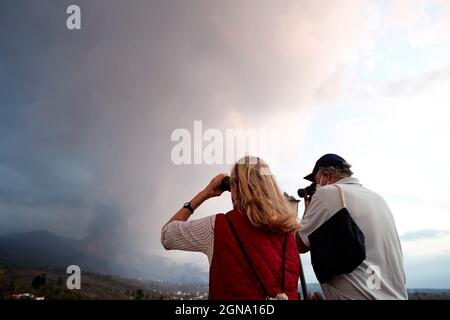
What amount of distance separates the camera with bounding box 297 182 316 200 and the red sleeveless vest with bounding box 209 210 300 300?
1.34m

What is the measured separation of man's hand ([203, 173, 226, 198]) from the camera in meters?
3.12

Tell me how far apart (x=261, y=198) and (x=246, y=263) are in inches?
20.2

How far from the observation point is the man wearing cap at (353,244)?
2666mm

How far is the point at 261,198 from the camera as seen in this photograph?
2625 millimetres

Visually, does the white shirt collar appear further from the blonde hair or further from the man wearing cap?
the blonde hair

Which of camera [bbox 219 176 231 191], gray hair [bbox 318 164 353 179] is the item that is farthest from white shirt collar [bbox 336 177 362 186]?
camera [bbox 219 176 231 191]

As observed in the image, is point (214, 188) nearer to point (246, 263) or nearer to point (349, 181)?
point (246, 263)

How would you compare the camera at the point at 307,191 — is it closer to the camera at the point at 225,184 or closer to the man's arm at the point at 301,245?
the man's arm at the point at 301,245

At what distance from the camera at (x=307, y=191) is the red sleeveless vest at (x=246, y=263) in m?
1.34

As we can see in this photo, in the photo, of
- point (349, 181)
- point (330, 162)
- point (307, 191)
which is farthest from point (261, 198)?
point (307, 191)

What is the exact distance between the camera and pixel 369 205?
293 centimetres
